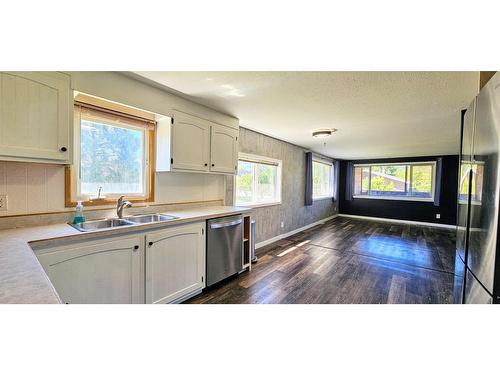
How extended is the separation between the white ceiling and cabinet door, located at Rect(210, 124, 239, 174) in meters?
0.26

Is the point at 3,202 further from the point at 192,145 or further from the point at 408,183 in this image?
the point at 408,183

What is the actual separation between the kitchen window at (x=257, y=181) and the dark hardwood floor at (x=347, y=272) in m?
→ 0.92

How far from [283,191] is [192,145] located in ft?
8.57

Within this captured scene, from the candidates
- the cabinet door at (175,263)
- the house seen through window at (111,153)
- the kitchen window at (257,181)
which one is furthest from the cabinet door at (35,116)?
the kitchen window at (257,181)

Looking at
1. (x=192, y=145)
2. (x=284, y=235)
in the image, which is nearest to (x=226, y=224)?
(x=192, y=145)

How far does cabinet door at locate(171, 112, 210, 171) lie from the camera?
2.22 m

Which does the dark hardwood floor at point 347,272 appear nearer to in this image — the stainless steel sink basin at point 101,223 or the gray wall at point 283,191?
the gray wall at point 283,191

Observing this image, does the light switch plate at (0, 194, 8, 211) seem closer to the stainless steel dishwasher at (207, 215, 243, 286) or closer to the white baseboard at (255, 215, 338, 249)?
the stainless steel dishwasher at (207, 215, 243, 286)

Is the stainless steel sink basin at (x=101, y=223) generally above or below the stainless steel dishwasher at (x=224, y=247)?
above

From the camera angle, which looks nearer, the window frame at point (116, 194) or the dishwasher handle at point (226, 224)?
the window frame at point (116, 194)

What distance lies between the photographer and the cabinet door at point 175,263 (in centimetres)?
178

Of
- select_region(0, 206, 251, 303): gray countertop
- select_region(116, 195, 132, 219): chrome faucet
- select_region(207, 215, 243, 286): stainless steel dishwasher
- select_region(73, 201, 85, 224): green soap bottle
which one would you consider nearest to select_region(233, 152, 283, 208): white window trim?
select_region(207, 215, 243, 286): stainless steel dishwasher

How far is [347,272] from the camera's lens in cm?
289
